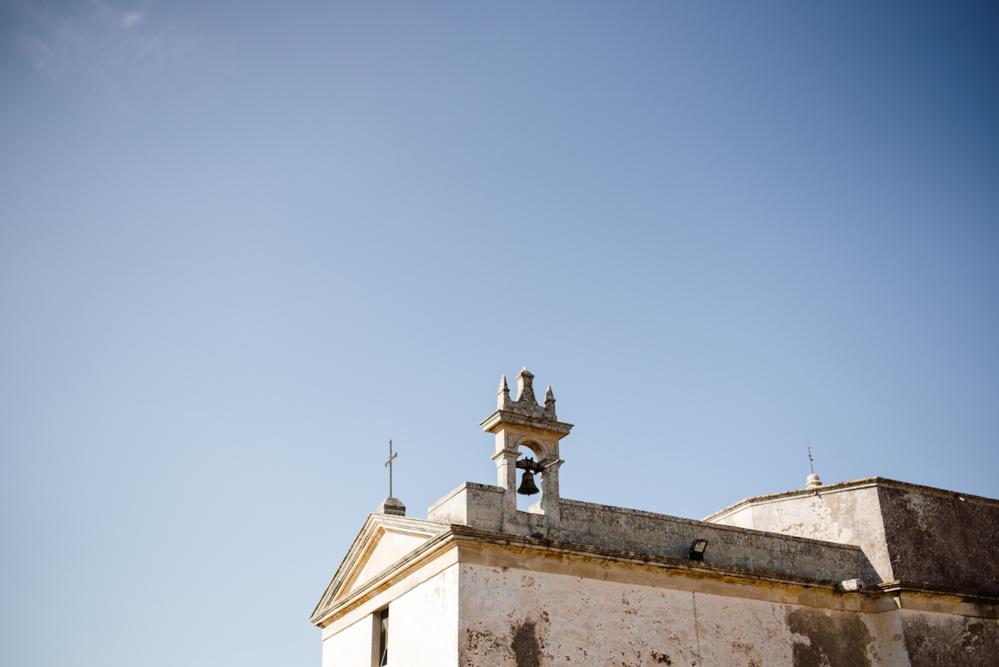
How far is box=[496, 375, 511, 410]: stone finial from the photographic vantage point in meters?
12.5

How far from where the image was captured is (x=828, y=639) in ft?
45.2

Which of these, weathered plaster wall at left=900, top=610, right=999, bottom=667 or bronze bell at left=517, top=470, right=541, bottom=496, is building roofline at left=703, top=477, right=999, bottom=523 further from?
bronze bell at left=517, top=470, right=541, bottom=496

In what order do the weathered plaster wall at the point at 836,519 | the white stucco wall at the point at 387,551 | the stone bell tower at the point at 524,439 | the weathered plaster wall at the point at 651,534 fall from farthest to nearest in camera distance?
the weathered plaster wall at the point at 836,519, the white stucco wall at the point at 387,551, the stone bell tower at the point at 524,439, the weathered plaster wall at the point at 651,534

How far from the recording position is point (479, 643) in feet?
35.7

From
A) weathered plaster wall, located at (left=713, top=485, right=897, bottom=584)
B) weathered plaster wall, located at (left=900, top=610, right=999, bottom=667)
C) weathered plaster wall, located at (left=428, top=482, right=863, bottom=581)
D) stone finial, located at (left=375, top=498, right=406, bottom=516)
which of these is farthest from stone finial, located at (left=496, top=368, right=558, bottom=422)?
weathered plaster wall, located at (left=900, top=610, right=999, bottom=667)

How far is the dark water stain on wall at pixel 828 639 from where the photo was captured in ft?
44.1

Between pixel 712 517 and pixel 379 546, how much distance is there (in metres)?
7.44

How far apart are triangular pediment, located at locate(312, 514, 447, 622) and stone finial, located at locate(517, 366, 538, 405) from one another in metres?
2.27

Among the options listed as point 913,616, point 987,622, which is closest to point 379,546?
point 913,616

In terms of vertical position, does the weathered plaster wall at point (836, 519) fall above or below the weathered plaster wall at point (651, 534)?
above

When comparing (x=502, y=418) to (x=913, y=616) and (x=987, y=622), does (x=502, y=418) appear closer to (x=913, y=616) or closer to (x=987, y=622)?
(x=913, y=616)

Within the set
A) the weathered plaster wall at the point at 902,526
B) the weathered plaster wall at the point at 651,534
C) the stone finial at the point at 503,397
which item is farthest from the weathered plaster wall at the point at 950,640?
the stone finial at the point at 503,397

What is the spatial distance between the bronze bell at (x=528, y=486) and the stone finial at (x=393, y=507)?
349 cm

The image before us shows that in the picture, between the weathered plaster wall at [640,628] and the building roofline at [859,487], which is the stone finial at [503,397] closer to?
the weathered plaster wall at [640,628]
